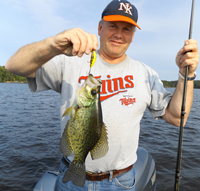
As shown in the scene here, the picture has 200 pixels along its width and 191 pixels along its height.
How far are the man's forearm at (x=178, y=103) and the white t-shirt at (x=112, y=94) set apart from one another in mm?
122

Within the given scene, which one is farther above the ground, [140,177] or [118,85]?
[118,85]

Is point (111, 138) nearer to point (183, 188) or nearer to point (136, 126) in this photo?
point (136, 126)

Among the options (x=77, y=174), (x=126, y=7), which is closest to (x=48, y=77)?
(x=77, y=174)

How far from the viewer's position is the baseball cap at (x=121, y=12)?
98.0 inches

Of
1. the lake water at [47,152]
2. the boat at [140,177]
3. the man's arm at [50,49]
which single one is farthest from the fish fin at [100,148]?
the lake water at [47,152]

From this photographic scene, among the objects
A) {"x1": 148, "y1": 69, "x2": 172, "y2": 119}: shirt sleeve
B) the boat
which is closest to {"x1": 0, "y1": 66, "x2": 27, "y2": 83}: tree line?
the boat

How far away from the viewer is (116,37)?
2578 millimetres

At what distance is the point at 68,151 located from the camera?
6.58ft

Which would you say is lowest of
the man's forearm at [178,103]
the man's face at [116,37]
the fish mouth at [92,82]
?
the man's forearm at [178,103]

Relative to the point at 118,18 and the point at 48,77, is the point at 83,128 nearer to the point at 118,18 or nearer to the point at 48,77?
the point at 48,77

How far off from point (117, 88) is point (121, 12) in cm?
115

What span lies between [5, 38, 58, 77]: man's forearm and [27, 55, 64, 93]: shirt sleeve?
0.24 m

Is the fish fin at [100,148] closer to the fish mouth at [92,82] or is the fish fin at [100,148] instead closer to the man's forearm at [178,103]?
the fish mouth at [92,82]

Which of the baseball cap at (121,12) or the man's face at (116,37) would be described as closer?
the baseball cap at (121,12)
